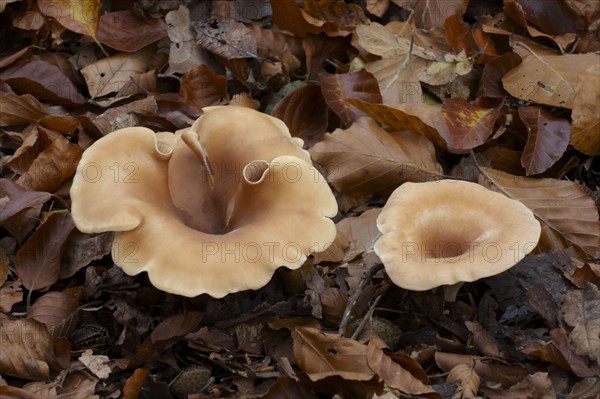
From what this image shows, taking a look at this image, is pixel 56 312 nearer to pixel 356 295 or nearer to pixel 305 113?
pixel 356 295

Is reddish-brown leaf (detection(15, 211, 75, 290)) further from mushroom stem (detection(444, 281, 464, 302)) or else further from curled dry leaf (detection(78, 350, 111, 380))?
mushroom stem (detection(444, 281, 464, 302))

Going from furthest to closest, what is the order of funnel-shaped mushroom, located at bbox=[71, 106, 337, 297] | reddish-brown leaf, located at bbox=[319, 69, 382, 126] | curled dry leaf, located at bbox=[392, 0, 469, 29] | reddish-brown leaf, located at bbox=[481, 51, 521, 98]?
curled dry leaf, located at bbox=[392, 0, 469, 29]
reddish-brown leaf, located at bbox=[481, 51, 521, 98]
reddish-brown leaf, located at bbox=[319, 69, 382, 126]
funnel-shaped mushroom, located at bbox=[71, 106, 337, 297]

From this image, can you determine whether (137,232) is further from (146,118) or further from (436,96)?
(436,96)

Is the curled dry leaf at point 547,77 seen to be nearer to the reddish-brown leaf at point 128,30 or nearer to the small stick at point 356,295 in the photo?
the small stick at point 356,295

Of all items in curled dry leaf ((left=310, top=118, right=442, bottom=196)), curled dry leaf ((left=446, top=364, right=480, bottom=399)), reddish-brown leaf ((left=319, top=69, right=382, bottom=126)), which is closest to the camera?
curled dry leaf ((left=446, top=364, right=480, bottom=399))

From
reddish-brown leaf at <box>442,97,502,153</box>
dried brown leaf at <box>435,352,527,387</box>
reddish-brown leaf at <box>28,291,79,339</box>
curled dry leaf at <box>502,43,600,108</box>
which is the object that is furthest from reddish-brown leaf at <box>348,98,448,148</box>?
reddish-brown leaf at <box>28,291,79,339</box>

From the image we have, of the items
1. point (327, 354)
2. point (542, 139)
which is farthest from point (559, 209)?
point (327, 354)

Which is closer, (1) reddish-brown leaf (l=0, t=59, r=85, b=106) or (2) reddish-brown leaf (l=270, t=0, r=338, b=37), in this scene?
(1) reddish-brown leaf (l=0, t=59, r=85, b=106)

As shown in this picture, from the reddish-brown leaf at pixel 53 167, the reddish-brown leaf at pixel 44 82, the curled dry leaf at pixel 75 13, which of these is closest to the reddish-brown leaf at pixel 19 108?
the reddish-brown leaf at pixel 44 82
